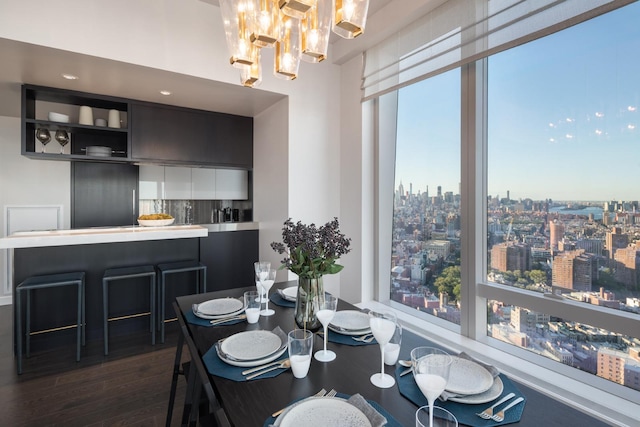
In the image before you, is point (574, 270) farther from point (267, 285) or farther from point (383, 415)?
point (267, 285)

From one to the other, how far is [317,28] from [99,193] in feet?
12.5

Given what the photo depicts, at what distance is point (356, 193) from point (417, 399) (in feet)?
7.46

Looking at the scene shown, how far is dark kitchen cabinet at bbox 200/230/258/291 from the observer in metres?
3.48

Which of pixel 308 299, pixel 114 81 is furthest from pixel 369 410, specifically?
pixel 114 81

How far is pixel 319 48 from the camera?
1.54 m

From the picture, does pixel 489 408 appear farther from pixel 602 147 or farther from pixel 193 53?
pixel 193 53

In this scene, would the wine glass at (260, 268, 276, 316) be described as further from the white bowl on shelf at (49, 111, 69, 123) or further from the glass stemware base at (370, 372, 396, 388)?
the white bowl on shelf at (49, 111, 69, 123)

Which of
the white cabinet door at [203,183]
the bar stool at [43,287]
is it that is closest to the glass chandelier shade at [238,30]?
the bar stool at [43,287]

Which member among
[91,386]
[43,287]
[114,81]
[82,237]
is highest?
[114,81]

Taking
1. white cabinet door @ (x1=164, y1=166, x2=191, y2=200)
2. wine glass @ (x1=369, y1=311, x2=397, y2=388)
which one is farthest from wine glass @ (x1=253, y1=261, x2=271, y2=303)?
white cabinet door @ (x1=164, y1=166, x2=191, y2=200)

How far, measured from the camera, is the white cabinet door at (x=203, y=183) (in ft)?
14.4

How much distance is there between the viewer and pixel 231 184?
445cm

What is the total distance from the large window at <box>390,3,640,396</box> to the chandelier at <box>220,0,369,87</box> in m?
1.17

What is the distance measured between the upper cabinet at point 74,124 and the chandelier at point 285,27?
7.65 ft
